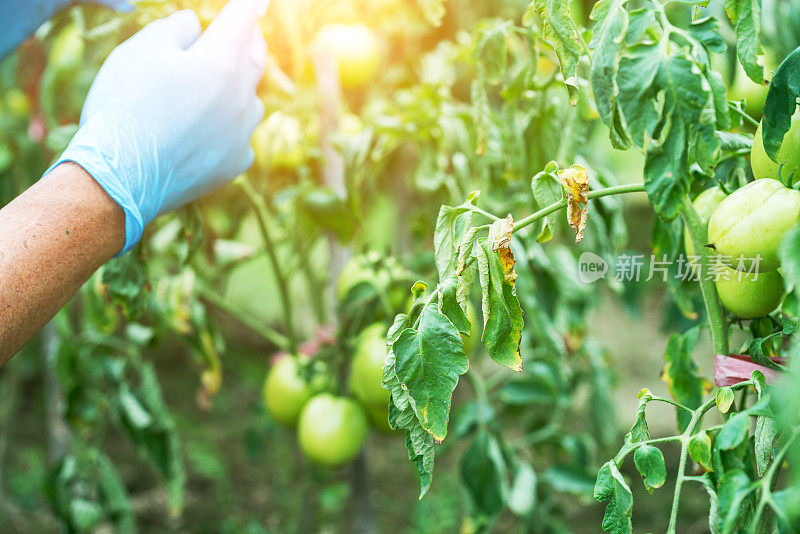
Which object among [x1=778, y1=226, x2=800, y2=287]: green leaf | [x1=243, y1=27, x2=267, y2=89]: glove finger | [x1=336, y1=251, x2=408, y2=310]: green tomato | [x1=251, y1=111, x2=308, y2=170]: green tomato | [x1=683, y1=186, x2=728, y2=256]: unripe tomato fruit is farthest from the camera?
[x1=251, y1=111, x2=308, y2=170]: green tomato

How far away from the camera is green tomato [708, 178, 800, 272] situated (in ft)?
1.51

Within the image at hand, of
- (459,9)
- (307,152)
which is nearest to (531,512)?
(307,152)

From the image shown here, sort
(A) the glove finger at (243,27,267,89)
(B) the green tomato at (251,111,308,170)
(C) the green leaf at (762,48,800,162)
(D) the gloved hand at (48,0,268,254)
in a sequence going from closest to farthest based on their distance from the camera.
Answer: (C) the green leaf at (762,48,800,162)
(D) the gloved hand at (48,0,268,254)
(A) the glove finger at (243,27,267,89)
(B) the green tomato at (251,111,308,170)

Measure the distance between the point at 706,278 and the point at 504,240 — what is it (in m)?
0.17

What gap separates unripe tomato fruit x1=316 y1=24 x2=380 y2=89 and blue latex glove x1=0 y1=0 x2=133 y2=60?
0.97 ft

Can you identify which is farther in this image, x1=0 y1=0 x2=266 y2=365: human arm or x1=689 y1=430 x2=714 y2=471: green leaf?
x1=0 y1=0 x2=266 y2=365: human arm

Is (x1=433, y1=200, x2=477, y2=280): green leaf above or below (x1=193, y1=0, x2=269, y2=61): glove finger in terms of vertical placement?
below

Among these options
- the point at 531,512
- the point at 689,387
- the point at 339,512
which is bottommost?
the point at 339,512

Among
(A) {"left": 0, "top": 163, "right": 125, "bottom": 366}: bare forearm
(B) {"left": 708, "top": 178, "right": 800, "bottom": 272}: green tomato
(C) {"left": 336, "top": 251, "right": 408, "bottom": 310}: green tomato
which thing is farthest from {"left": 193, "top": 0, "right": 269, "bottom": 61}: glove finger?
(B) {"left": 708, "top": 178, "right": 800, "bottom": 272}: green tomato

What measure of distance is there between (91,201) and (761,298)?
591 millimetres

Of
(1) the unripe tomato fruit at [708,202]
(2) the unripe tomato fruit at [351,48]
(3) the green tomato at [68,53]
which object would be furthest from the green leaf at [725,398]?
(3) the green tomato at [68,53]

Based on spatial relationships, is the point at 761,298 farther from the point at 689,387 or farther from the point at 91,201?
the point at 91,201

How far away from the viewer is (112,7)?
3.16 feet

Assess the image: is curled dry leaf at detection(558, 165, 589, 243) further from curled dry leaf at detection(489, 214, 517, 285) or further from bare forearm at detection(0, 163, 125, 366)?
bare forearm at detection(0, 163, 125, 366)
